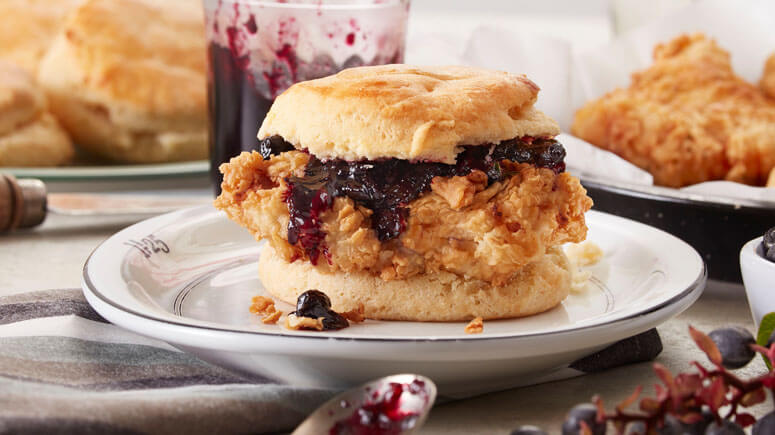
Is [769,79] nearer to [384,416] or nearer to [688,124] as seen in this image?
[688,124]

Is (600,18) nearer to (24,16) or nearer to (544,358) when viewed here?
(24,16)

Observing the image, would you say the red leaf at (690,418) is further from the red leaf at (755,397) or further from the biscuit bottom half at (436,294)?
the biscuit bottom half at (436,294)

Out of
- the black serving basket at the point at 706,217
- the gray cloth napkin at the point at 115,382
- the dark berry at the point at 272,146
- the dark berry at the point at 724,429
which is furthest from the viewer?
the black serving basket at the point at 706,217

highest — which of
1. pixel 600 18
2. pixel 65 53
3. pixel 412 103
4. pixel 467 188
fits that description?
pixel 412 103

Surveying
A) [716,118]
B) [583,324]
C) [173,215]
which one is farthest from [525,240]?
[716,118]

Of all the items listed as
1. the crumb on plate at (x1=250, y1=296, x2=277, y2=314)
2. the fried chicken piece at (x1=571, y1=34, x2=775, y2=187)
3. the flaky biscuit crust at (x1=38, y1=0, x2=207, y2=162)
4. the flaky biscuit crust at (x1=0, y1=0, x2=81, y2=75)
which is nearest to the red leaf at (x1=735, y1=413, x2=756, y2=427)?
the crumb on plate at (x1=250, y1=296, x2=277, y2=314)

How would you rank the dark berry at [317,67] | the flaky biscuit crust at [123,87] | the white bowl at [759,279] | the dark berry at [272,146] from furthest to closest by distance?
the flaky biscuit crust at [123,87]
the dark berry at [317,67]
the dark berry at [272,146]
the white bowl at [759,279]

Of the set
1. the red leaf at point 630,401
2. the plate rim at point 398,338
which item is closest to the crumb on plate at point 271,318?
the plate rim at point 398,338
